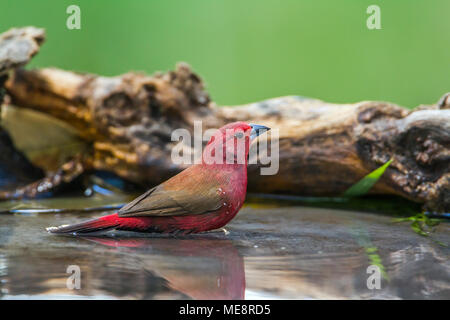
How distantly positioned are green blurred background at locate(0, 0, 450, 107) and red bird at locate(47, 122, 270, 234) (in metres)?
3.49

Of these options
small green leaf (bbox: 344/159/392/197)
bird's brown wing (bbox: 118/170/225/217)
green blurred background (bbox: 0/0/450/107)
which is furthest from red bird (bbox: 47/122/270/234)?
green blurred background (bbox: 0/0/450/107)

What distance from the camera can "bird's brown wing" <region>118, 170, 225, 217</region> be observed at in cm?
237

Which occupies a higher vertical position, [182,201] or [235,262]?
[182,201]

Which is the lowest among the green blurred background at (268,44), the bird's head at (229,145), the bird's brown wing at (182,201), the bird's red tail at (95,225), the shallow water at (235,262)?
the shallow water at (235,262)

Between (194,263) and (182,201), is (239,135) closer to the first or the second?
(182,201)

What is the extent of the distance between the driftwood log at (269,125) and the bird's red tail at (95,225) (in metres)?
1.60

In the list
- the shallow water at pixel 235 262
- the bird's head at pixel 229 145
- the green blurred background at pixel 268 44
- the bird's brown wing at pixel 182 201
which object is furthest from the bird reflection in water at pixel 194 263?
the green blurred background at pixel 268 44

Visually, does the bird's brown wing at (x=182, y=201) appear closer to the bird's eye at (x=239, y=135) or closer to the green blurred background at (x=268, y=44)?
the bird's eye at (x=239, y=135)

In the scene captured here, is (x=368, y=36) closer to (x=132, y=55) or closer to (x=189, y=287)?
(x=132, y=55)

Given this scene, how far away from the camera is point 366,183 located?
354 cm

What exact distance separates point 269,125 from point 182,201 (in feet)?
5.41

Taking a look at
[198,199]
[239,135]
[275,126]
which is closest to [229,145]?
[239,135]

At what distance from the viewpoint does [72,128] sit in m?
4.77

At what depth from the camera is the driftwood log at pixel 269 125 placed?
3.21 meters
